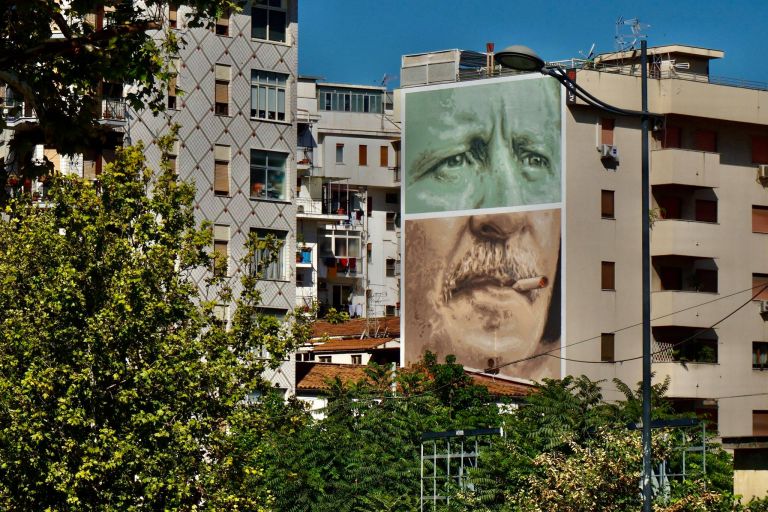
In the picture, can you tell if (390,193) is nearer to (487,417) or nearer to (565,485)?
(487,417)

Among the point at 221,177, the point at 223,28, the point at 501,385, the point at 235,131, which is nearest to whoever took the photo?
the point at 221,177

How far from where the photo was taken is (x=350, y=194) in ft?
290

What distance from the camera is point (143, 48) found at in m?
13.6

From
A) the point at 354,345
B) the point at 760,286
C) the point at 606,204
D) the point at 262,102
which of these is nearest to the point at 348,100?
the point at 354,345

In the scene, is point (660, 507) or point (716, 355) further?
point (716, 355)

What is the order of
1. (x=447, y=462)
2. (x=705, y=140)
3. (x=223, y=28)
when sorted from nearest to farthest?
(x=447, y=462) < (x=223, y=28) < (x=705, y=140)

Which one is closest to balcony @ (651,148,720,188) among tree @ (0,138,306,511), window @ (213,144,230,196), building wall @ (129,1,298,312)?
building wall @ (129,1,298,312)

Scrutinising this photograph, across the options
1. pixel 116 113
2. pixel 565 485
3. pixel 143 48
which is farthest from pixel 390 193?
pixel 143 48

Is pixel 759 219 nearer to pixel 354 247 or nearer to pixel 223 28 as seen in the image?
pixel 223 28

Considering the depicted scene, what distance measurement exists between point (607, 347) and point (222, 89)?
15920mm

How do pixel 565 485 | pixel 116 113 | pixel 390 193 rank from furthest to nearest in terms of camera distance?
pixel 390 193 → pixel 116 113 → pixel 565 485

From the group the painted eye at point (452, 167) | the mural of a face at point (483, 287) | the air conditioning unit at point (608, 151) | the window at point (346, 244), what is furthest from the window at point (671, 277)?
the window at point (346, 244)

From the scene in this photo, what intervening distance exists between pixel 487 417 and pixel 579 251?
42.4 feet

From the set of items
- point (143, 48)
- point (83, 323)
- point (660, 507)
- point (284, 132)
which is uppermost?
point (284, 132)
